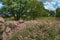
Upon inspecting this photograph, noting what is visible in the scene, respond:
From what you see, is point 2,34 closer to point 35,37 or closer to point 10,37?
point 10,37

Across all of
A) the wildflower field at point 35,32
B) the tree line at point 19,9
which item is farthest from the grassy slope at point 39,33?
the tree line at point 19,9

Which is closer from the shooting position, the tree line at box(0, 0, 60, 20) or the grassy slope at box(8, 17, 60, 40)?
the grassy slope at box(8, 17, 60, 40)

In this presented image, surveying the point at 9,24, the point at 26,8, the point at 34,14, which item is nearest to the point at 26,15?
the point at 26,8

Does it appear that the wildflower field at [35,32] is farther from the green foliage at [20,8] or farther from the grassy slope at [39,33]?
the green foliage at [20,8]

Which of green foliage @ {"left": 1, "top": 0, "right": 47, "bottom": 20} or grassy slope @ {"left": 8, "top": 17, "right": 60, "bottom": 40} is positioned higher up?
grassy slope @ {"left": 8, "top": 17, "right": 60, "bottom": 40}

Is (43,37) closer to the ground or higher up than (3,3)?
higher up

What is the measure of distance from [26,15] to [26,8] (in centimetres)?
78

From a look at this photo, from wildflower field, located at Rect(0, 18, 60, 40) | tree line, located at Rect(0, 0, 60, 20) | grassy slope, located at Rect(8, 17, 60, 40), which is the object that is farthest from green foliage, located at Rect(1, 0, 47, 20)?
grassy slope, located at Rect(8, 17, 60, 40)

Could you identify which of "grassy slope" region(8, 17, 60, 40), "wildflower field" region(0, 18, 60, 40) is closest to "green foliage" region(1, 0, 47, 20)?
"wildflower field" region(0, 18, 60, 40)

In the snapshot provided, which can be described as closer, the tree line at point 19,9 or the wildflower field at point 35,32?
the wildflower field at point 35,32

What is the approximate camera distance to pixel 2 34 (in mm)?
6312

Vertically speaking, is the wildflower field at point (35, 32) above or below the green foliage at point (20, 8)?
above

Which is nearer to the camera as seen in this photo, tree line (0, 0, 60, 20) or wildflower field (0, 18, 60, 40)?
wildflower field (0, 18, 60, 40)

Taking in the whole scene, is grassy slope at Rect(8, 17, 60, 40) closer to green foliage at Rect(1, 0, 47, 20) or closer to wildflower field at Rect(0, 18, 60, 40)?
wildflower field at Rect(0, 18, 60, 40)
